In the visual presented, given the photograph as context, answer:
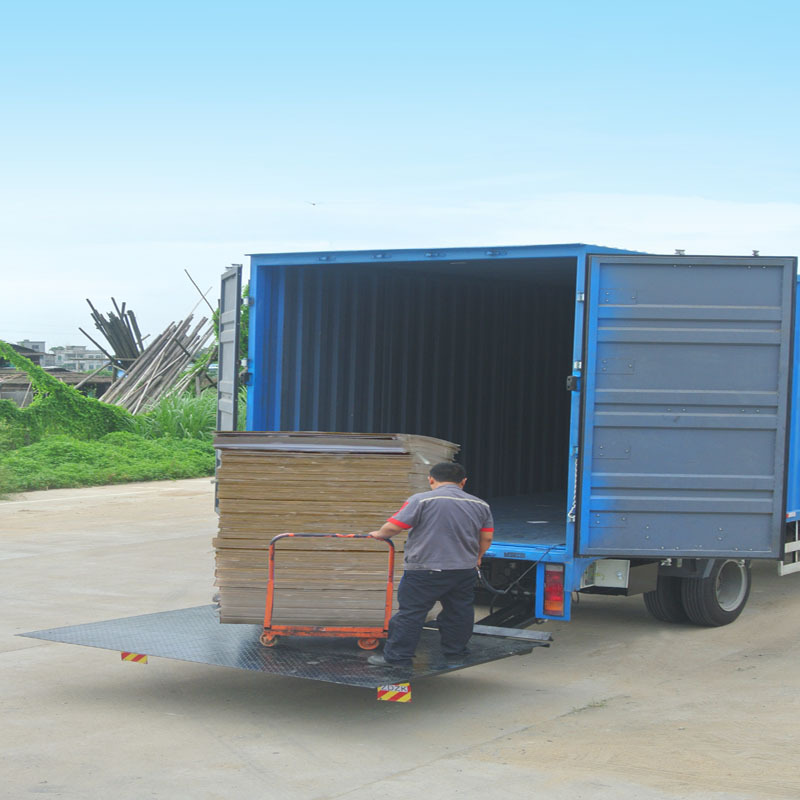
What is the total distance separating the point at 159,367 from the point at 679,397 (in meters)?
22.6

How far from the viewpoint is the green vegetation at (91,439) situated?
20328 millimetres

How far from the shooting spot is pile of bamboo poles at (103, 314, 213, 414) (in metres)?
28.3

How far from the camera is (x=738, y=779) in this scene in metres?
5.57

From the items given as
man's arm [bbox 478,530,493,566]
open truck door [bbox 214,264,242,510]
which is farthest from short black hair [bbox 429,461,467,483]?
open truck door [bbox 214,264,242,510]

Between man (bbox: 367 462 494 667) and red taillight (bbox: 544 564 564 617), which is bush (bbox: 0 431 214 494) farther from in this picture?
man (bbox: 367 462 494 667)

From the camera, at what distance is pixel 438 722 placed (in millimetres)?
6613

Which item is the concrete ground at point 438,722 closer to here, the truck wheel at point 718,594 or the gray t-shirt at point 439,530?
the truck wheel at point 718,594

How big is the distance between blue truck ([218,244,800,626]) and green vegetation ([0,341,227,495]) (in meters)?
10.6

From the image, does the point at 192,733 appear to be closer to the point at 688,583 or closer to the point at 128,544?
the point at 688,583

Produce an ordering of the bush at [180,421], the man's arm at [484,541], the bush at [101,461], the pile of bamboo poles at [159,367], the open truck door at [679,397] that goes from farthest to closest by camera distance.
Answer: the pile of bamboo poles at [159,367]
the bush at [180,421]
the bush at [101,461]
the open truck door at [679,397]
the man's arm at [484,541]

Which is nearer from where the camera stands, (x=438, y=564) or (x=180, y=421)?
(x=438, y=564)

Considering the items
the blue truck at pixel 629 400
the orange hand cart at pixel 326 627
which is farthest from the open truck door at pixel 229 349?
the orange hand cart at pixel 326 627

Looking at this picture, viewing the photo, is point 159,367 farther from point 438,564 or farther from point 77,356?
point 77,356

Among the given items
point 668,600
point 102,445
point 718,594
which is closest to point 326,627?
point 668,600
